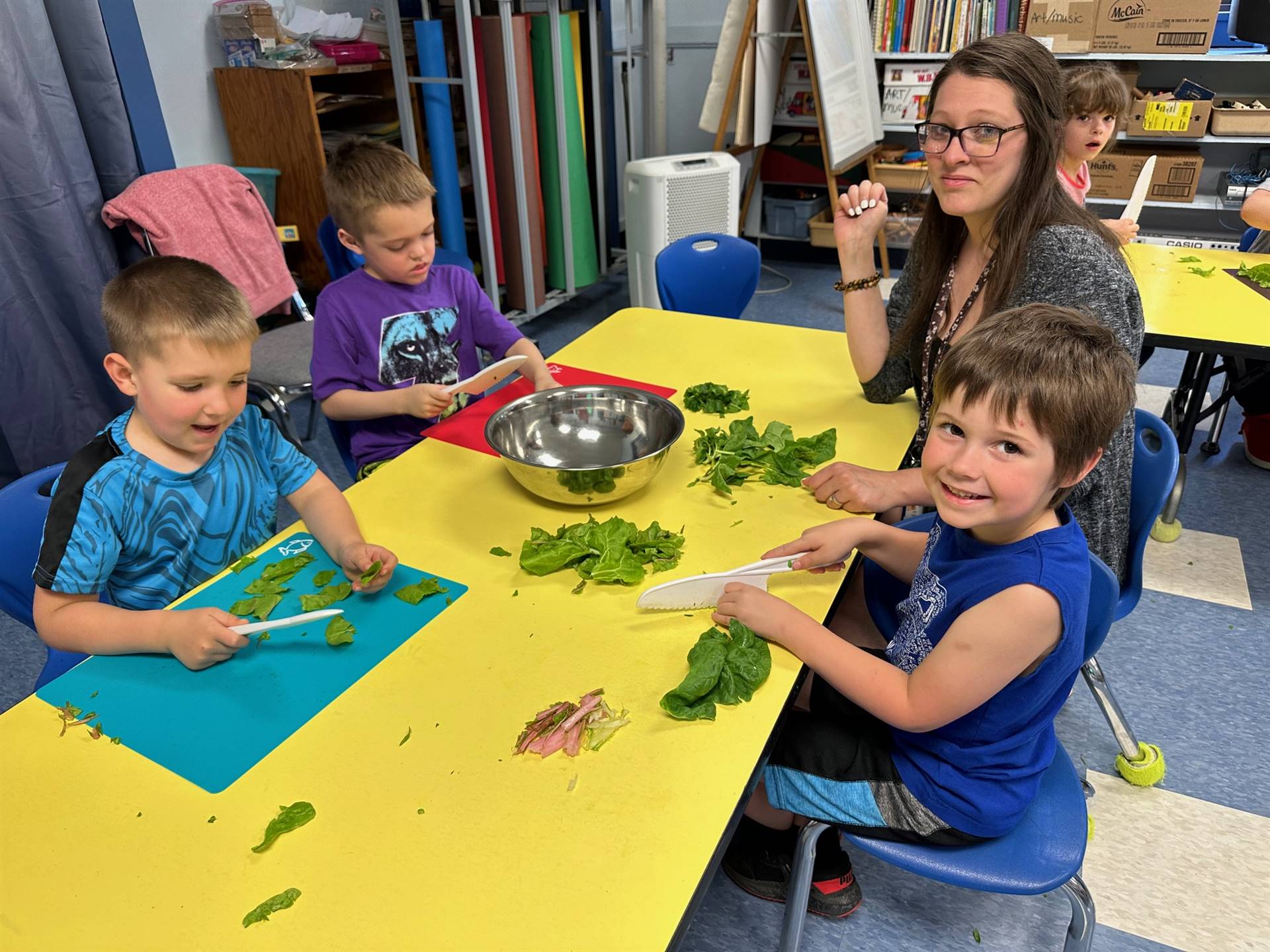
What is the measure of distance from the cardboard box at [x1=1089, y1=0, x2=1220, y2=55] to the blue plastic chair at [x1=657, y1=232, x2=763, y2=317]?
2858 mm

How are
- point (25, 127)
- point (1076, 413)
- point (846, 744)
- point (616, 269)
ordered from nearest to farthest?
1. point (1076, 413)
2. point (846, 744)
3. point (25, 127)
4. point (616, 269)

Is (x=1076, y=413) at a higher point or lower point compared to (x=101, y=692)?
higher

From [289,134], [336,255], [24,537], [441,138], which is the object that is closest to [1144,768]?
[24,537]

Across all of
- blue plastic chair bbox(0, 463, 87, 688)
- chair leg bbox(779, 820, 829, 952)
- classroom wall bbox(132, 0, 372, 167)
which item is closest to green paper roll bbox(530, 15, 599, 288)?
classroom wall bbox(132, 0, 372, 167)

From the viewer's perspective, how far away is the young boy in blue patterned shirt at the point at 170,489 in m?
1.11

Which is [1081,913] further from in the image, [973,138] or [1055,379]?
[973,138]

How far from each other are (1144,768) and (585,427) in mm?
1399

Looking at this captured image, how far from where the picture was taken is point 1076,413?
1005mm

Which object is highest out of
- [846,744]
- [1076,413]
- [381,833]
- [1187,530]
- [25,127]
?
[25,127]

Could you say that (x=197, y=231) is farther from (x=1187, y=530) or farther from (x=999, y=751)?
(x=1187, y=530)

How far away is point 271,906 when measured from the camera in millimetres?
776

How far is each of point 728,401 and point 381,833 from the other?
3.71ft

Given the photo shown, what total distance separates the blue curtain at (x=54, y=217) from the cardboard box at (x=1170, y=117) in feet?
15.0

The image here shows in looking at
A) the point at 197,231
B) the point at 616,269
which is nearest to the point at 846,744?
the point at 197,231
